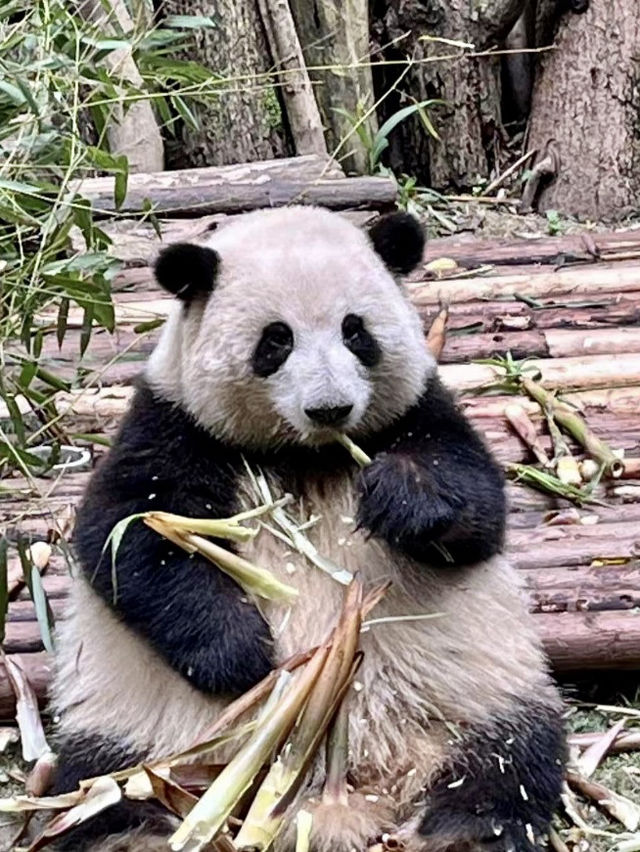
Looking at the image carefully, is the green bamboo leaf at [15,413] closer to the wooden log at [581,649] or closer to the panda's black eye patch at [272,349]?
the wooden log at [581,649]

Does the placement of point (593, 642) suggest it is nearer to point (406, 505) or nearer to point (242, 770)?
point (406, 505)

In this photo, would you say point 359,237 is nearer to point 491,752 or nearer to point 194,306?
point 194,306

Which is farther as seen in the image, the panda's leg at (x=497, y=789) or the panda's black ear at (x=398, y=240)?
the panda's black ear at (x=398, y=240)

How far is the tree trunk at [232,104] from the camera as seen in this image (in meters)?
6.83

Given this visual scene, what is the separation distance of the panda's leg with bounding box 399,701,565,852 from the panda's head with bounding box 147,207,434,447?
692mm

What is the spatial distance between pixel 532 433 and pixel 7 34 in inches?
78.3

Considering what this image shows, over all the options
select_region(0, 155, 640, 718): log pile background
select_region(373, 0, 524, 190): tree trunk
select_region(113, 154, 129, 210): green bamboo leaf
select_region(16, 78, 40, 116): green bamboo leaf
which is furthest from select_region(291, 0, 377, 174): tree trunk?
select_region(16, 78, 40, 116): green bamboo leaf

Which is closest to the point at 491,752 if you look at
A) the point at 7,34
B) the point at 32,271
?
the point at 32,271

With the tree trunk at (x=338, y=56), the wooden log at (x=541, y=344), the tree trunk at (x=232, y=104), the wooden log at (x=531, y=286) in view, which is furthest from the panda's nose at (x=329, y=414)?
the tree trunk at (x=338, y=56)

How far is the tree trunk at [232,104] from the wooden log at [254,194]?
0.99m

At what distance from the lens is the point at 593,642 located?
11.3ft

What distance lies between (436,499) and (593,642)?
0.86 meters

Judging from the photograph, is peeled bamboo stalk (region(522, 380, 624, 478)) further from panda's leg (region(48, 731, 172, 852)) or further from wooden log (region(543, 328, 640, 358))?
panda's leg (region(48, 731, 172, 852))

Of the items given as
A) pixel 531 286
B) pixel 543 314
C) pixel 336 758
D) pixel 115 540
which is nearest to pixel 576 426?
pixel 543 314
